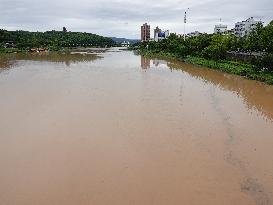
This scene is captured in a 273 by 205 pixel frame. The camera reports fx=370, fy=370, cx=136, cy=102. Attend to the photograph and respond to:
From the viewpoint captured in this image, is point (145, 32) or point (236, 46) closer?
point (236, 46)

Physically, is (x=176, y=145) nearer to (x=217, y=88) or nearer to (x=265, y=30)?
(x=217, y=88)

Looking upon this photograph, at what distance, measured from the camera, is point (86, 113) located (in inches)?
556

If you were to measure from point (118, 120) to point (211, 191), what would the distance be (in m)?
6.01

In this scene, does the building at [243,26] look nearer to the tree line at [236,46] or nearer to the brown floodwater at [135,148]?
the tree line at [236,46]

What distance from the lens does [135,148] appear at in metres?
10.3

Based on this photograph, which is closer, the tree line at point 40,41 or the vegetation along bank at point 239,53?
the vegetation along bank at point 239,53

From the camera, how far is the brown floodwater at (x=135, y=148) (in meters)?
7.61

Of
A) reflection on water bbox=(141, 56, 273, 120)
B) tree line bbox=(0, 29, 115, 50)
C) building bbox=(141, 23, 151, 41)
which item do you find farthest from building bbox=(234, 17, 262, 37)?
reflection on water bbox=(141, 56, 273, 120)

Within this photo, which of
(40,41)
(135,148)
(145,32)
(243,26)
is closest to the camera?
(135,148)

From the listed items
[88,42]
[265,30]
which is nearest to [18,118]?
[265,30]

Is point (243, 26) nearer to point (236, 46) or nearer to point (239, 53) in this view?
point (236, 46)

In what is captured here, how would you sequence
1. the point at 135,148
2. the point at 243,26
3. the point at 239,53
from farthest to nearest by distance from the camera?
1. the point at 243,26
2. the point at 239,53
3. the point at 135,148

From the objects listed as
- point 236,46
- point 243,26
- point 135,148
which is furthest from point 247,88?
point 243,26

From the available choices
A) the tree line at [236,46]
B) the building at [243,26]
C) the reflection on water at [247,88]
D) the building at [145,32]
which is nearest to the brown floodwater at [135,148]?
the reflection on water at [247,88]
